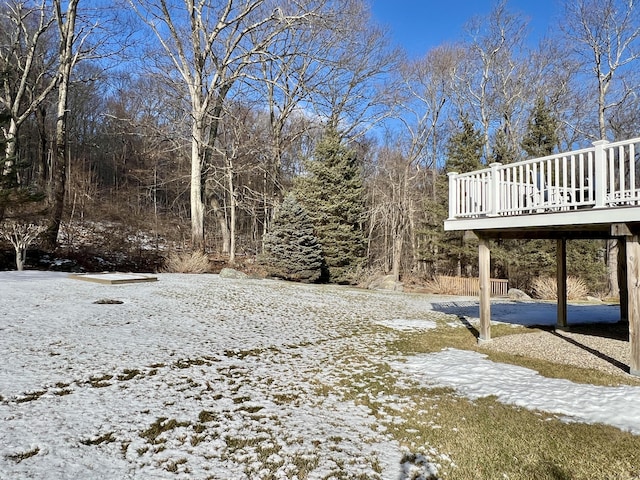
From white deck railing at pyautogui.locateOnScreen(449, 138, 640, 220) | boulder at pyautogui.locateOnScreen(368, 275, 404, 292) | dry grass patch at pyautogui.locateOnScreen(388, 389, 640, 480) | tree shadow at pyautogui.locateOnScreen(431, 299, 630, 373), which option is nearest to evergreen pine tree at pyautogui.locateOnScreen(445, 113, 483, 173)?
boulder at pyautogui.locateOnScreen(368, 275, 404, 292)

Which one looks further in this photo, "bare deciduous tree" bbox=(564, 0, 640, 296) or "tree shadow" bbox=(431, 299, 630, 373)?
"bare deciduous tree" bbox=(564, 0, 640, 296)

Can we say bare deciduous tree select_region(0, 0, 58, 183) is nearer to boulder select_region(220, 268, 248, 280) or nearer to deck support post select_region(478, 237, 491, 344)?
boulder select_region(220, 268, 248, 280)

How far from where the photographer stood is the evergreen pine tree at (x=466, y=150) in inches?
797

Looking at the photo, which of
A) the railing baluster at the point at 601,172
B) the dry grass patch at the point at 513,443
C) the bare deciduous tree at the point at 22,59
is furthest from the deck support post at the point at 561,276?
the bare deciduous tree at the point at 22,59

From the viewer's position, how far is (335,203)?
19.7 m

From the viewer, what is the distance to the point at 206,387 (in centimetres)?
411

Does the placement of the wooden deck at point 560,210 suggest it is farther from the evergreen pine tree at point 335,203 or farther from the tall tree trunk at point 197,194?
the tall tree trunk at point 197,194

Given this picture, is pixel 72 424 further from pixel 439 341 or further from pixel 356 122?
pixel 356 122

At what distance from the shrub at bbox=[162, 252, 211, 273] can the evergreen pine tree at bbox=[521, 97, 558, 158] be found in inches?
680

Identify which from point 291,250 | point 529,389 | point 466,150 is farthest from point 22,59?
point 529,389

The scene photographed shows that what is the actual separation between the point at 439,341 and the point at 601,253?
1807 centimetres

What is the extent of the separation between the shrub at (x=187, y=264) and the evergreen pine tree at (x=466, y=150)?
522 inches

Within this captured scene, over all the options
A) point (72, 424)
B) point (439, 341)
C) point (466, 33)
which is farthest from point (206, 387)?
point (466, 33)

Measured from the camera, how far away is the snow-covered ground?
107 inches
